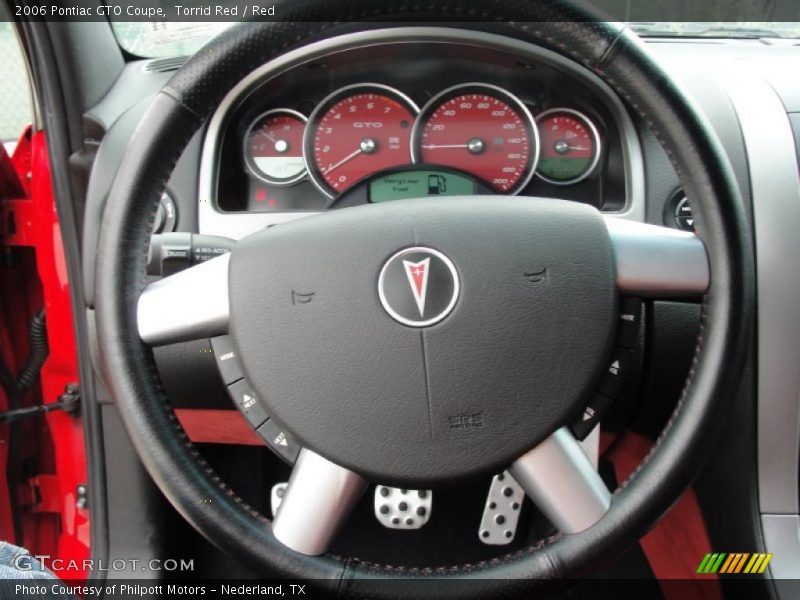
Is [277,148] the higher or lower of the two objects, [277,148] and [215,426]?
the higher

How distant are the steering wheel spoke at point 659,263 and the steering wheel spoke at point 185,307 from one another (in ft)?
1.48

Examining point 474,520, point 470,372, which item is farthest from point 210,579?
point 470,372

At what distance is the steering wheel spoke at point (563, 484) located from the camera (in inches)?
31.2

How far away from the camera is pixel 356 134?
1.45 m

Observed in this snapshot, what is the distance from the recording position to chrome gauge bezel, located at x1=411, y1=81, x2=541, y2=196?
141cm

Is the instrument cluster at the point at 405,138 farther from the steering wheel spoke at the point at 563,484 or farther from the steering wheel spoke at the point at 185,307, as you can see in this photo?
the steering wheel spoke at the point at 563,484

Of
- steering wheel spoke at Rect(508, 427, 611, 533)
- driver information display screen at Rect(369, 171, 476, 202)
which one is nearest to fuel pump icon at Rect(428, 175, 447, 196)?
driver information display screen at Rect(369, 171, 476, 202)

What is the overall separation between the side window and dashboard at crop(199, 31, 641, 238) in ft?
1.41

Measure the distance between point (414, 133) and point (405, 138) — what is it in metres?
0.02

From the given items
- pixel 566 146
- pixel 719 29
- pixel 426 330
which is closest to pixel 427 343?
pixel 426 330

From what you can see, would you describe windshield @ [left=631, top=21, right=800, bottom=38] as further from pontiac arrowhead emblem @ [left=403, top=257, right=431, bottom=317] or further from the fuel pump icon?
pontiac arrowhead emblem @ [left=403, top=257, right=431, bottom=317]

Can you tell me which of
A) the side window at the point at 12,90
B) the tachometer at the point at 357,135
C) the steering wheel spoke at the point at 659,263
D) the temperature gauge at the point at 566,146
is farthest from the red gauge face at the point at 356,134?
the steering wheel spoke at the point at 659,263

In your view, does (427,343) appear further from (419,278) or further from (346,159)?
(346,159)

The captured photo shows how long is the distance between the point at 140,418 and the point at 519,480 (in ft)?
1.35
